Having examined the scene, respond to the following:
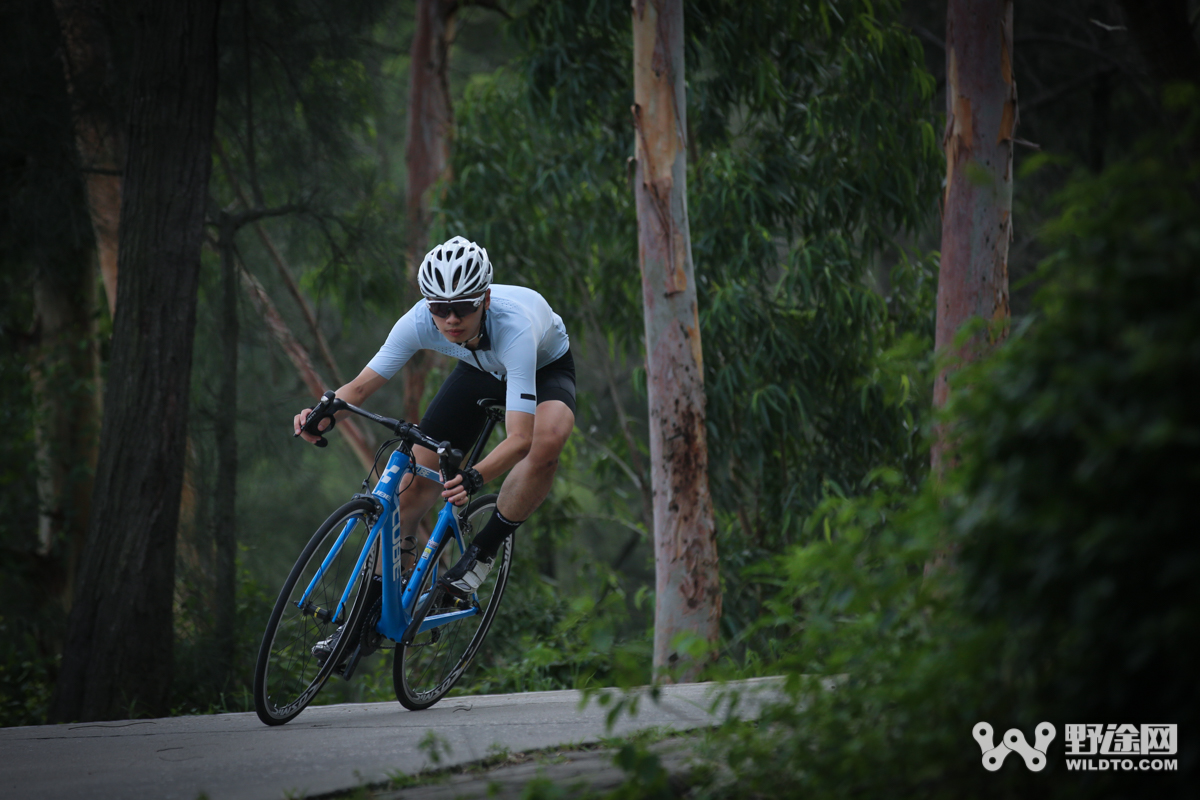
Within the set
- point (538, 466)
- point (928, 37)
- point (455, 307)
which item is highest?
point (928, 37)

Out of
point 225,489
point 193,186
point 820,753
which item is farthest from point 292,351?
point 820,753

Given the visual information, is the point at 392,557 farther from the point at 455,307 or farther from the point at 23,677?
the point at 23,677

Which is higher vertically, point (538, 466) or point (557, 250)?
point (557, 250)

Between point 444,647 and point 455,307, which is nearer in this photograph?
point 455,307

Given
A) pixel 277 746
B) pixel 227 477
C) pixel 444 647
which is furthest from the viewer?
pixel 227 477

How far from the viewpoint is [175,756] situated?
313 cm

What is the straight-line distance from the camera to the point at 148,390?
19.6ft

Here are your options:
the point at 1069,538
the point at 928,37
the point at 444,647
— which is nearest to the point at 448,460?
the point at 444,647

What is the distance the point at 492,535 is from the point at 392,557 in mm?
522

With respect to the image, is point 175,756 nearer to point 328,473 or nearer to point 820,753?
point 820,753

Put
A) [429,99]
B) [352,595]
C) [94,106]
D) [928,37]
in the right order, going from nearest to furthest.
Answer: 1. [352,595]
2. [94,106]
3. [928,37]
4. [429,99]

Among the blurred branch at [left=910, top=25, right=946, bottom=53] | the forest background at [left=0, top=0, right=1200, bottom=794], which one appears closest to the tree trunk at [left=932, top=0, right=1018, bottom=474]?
the forest background at [left=0, top=0, right=1200, bottom=794]

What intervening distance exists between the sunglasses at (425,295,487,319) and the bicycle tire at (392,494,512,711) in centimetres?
100

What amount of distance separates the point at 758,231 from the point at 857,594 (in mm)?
6495
